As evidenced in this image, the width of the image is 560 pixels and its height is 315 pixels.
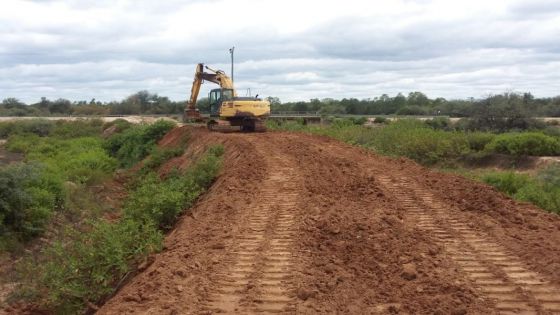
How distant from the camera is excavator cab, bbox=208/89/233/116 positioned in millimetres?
30603

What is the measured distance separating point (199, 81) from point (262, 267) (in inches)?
1043

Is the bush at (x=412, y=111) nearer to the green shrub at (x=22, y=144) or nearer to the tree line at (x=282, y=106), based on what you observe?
the tree line at (x=282, y=106)

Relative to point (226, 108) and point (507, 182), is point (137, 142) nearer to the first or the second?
point (226, 108)

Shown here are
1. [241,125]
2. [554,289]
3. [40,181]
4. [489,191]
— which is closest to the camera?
[554,289]

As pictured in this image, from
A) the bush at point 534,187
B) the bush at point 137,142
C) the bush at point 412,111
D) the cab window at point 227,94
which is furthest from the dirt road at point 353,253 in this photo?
the bush at point 412,111

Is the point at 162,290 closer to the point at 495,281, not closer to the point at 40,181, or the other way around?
the point at 495,281

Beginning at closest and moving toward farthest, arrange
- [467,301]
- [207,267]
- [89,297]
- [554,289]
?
1. [467,301]
2. [554,289]
3. [207,267]
4. [89,297]

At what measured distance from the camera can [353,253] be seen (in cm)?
806

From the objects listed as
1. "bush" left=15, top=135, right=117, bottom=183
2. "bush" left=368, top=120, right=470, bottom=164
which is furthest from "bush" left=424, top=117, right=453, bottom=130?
"bush" left=15, top=135, right=117, bottom=183

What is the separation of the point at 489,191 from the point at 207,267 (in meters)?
6.82

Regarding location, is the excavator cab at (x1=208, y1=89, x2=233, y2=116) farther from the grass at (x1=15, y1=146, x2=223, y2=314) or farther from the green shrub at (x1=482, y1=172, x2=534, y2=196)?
the grass at (x1=15, y1=146, x2=223, y2=314)

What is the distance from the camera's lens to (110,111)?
4274 inches

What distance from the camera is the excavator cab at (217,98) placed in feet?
100

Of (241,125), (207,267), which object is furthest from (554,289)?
(241,125)
